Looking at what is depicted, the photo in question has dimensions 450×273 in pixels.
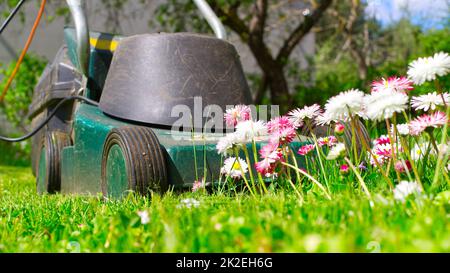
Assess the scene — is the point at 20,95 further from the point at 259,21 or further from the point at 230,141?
the point at 230,141

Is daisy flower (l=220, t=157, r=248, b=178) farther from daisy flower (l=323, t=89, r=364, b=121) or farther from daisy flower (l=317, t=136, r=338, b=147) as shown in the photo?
daisy flower (l=323, t=89, r=364, b=121)

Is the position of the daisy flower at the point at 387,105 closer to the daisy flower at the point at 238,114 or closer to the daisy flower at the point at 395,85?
the daisy flower at the point at 395,85

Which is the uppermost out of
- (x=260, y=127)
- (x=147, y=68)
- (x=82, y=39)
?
(x=82, y=39)

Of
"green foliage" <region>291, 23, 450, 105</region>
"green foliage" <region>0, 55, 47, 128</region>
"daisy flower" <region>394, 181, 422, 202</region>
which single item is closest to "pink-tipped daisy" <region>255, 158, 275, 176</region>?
"daisy flower" <region>394, 181, 422, 202</region>

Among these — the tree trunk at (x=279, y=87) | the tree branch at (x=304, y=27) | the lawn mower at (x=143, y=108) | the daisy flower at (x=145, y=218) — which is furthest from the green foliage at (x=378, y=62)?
the daisy flower at (x=145, y=218)

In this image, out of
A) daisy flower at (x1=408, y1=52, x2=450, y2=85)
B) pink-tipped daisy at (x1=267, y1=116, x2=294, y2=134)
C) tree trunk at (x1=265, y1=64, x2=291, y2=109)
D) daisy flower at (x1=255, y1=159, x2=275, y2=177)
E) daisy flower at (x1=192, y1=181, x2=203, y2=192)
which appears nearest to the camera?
daisy flower at (x1=408, y1=52, x2=450, y2=85)

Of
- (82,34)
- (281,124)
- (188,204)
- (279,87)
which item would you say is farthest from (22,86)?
(188,204)

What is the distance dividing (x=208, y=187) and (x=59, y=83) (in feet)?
4.73

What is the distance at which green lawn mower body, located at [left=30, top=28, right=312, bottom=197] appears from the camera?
222cm

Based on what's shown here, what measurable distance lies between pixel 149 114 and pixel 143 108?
0.04 meters

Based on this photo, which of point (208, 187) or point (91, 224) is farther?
point (208, 187)

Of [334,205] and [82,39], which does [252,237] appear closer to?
[334,205]
